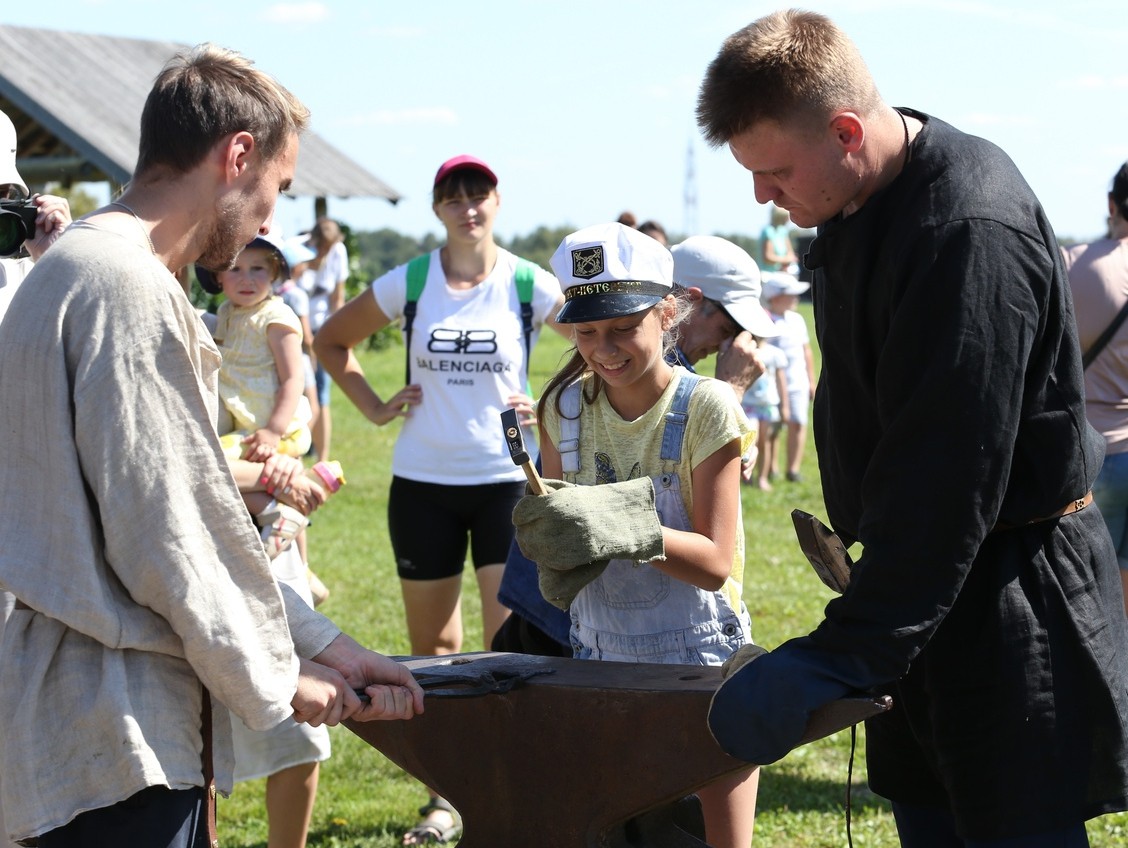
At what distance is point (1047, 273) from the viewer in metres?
2.05

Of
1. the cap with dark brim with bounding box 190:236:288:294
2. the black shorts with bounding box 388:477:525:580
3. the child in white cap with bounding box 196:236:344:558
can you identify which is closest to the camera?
the cap with dark brim with bounding box 190:236:288:294

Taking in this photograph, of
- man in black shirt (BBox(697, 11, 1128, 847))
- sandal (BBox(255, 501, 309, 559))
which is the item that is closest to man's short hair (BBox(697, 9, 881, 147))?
man in black shirt (BBox(697, 11, 1128, 847))

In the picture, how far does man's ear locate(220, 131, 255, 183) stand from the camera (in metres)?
2.06

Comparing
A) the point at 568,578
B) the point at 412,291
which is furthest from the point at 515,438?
the point at 412,291

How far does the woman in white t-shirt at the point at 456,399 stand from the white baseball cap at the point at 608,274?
167 centimetres

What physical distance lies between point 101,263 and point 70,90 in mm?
14715

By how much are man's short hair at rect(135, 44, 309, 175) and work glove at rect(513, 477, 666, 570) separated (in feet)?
2.82

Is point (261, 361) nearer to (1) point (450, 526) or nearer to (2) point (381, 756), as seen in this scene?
(1) point (450, 526)

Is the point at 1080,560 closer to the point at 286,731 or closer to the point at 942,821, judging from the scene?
the point at 942,821

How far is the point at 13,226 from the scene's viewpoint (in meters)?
3.03

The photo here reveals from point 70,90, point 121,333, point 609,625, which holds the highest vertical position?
→ point 70,90

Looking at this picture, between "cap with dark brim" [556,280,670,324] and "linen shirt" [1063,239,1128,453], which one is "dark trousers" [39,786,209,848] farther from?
"linen shirt" [1063,239,1128,453]

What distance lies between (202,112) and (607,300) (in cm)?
113

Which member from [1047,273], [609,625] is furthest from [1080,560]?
[609,625]
